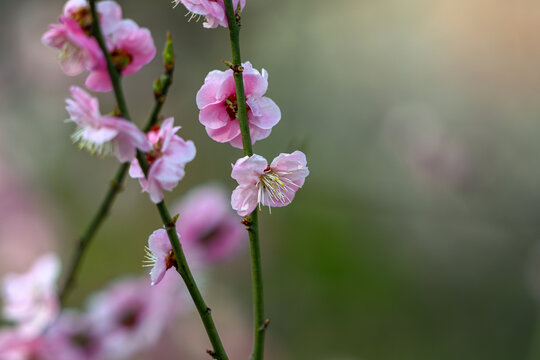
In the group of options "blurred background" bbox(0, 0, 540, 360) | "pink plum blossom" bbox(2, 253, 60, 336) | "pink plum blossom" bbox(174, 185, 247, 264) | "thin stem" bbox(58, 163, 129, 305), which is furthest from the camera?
"blurred background" bbox(0, 0, 540, 360)

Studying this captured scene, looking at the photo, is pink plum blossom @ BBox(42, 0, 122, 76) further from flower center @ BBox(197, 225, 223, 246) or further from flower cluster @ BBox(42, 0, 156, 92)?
flower center @ BBox(197, 225, 223, 246)

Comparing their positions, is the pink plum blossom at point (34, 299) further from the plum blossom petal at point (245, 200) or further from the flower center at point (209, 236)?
the plum blossom petal at point (245, 200)

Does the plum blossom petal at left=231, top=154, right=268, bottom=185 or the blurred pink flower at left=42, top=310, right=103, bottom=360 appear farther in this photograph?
the blurred pink flower at left=42, top=310, right=103, bottom=360

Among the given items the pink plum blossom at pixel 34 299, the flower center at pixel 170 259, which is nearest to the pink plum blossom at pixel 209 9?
the flower center at pixel 170 259

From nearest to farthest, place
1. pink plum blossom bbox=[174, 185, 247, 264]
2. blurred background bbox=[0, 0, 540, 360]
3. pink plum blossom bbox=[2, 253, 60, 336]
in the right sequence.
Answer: pink plum blossom bbox=[2, 253, 60, 336]
pink plum blossom bbox=[174, 185, 247, 264]
blurred background bbox=[0, 0, 540, 360]

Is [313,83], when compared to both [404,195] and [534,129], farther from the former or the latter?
[534,129]

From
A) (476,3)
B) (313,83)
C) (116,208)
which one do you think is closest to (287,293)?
A: (116,208)

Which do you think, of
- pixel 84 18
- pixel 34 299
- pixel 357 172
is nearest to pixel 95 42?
pixel 84 18

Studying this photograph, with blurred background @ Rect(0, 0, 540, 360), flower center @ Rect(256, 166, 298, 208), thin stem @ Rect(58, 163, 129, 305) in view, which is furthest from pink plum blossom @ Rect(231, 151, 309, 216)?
blurred background @ Rect(0, 0, 540, 360)
